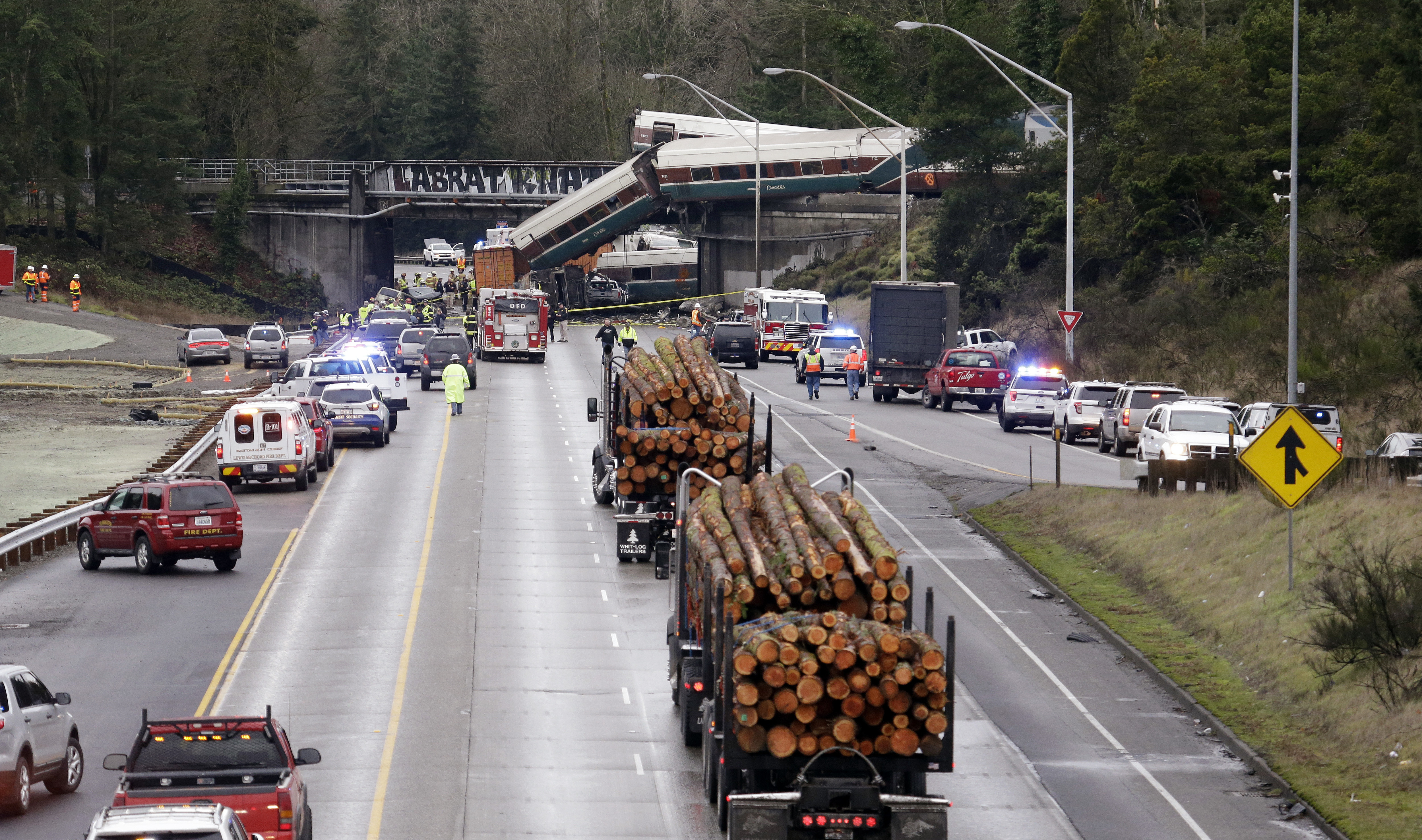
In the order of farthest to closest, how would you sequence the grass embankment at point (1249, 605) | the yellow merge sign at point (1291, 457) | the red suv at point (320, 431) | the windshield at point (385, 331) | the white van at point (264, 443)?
the windshield at point (385, 331), the red suv at point (320, 431), the white van at point (264, 443), the yellow merge sign at point (1291, 457), the grass embankment at point (1249, 605)

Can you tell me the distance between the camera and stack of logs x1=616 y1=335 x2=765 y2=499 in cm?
2873

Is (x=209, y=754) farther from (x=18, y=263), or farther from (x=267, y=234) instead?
(x=267, y=234)

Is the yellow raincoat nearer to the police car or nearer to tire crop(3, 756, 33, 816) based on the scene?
the police car

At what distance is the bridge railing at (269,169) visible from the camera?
103m

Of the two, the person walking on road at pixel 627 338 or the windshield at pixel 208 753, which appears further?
the person walking on road at pixel 627 338

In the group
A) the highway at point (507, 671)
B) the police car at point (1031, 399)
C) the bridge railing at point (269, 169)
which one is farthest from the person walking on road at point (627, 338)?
the bridge railing at point (269, 169)

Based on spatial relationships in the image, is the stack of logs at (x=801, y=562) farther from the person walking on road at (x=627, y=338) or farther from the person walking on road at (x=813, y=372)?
the person walking on road at (x=813, y=372)

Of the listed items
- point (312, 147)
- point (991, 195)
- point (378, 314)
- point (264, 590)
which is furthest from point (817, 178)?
point (264, 590)

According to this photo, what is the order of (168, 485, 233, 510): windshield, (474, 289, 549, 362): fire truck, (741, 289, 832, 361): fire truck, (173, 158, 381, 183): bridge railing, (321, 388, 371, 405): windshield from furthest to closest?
(173, 158, 381, 183): bridge railing → (741, 289, 832, 361): fire truck → (474, 289, 549, 362): fire truck → (321, 388, 371, 405): windshield → (168, 485, 233, 510): windshield

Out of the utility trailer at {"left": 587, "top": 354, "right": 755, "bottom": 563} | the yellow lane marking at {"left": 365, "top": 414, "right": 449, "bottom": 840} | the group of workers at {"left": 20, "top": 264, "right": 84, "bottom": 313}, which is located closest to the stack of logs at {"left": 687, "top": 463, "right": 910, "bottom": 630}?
the yellow lane marking at {"left": 365, "top": 414, "right": 449, "bottom": 840}

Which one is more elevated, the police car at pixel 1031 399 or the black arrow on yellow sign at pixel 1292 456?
the black arrow on yellow sign at pixel 1292 456

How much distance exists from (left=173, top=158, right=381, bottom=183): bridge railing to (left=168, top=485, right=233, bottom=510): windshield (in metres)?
72.0

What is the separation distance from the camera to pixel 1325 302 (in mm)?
45594

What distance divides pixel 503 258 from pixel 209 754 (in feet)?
239
